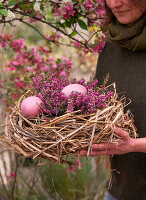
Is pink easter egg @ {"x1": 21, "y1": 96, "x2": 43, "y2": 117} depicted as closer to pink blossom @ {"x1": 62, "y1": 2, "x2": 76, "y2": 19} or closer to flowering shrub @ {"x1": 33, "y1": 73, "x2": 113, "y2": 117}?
flowering shrub @ {"x1": 33, "y1": 73, "x2": 113, "y2": 117}

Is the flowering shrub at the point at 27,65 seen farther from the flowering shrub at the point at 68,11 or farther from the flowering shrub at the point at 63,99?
the flowering shrub at the point at 63,99

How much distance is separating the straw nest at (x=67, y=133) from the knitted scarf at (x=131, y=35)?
1.10 ft

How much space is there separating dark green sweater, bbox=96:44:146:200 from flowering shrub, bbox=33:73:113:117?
194 millimetres

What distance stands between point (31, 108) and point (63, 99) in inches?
4.8

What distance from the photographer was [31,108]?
98 centimetres

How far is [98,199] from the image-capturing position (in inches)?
80.6

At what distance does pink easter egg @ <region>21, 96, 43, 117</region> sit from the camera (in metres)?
0.98

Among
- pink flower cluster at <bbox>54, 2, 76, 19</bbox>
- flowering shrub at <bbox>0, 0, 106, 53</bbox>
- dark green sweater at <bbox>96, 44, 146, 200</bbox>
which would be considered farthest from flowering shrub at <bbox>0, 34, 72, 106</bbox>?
dark green sweater at <bbox>96, 44, 146, 200</bbox>

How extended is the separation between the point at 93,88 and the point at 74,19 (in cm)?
54

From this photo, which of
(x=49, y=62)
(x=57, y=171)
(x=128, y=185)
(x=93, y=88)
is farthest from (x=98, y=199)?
(x=93, y=88)

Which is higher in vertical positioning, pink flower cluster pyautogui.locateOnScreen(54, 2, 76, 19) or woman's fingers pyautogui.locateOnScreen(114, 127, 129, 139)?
pink flower cluster pyautogui.locateOnScreen(54, 2, 76, 19)

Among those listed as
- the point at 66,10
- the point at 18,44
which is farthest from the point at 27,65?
the point at 66,10

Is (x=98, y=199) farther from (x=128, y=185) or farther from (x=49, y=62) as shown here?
(x=49, y=62)

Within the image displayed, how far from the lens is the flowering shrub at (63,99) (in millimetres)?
936
